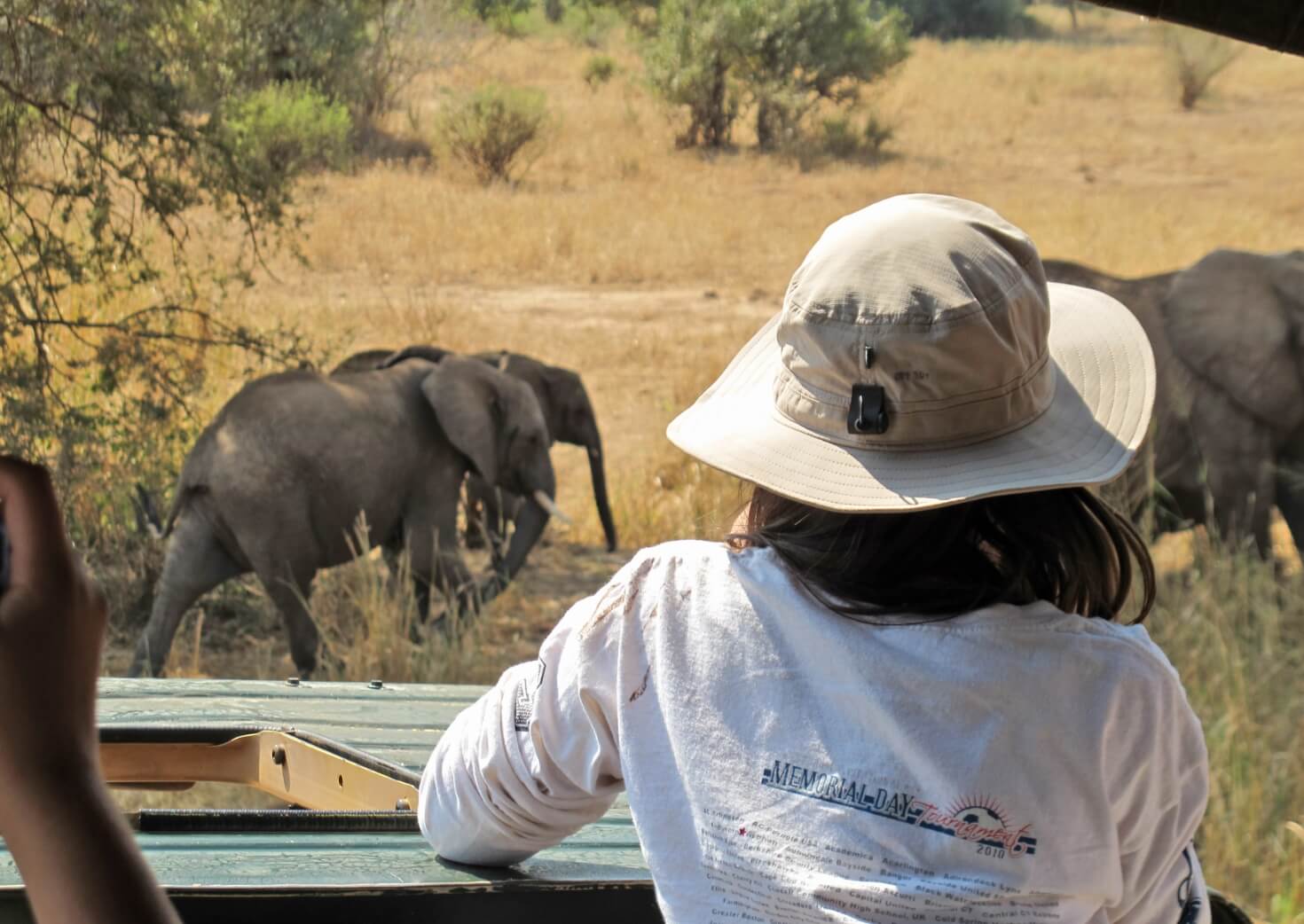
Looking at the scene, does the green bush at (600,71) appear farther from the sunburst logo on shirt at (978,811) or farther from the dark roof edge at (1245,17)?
the sunburst logo on shirt at (978,811)

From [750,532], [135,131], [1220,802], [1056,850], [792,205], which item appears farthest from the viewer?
[792,205]

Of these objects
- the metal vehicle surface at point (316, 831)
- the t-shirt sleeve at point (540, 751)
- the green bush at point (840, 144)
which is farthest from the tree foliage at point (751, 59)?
the t-shirt sleeve at point (540, 751)

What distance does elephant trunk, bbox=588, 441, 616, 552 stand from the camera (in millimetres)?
6691

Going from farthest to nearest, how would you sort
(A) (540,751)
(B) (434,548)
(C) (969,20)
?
(C) (969,20)
(B) (434,548)
(A) (540,751)

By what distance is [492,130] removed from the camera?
15.0 m

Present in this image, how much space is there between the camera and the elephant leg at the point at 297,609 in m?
5.01

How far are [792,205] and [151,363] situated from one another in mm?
9386

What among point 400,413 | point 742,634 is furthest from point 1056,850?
point 400,413

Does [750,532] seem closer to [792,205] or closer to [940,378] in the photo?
[940,378]

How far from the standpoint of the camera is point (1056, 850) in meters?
1.00

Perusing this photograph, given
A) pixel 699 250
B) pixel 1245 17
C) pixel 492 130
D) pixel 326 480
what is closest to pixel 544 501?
pixel 326 480

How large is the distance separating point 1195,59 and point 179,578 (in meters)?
18.2

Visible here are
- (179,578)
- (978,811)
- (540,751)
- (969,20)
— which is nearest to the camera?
(978,811)

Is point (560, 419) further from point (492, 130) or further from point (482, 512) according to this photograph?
point (492, 130)
